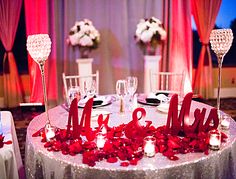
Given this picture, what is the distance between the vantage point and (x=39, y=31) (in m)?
4.99

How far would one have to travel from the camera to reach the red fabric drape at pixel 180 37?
5.22 m

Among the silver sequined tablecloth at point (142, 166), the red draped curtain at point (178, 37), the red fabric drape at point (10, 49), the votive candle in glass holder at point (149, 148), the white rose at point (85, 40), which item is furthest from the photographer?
the red draped curtain at point (178, 37)

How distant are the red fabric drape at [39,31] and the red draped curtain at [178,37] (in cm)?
179

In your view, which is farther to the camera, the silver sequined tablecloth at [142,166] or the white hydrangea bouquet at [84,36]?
the white hydrangea bouquet at [84,36]

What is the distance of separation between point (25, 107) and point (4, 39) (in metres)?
1.07

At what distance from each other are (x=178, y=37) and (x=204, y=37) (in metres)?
0.45

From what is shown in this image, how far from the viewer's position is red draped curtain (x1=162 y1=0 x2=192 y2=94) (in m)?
5.22

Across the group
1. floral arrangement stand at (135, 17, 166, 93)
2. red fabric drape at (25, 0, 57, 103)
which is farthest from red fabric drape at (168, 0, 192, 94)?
red fabric drape at (25, 0, 57, 103)

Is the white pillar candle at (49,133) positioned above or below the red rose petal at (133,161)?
above

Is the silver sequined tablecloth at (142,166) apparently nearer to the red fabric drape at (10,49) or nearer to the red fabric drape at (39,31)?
the red fabric drape at (39,31)

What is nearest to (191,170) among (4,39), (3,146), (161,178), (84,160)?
(161,178)

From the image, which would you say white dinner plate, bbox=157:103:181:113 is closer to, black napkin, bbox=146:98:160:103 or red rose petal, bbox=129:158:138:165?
black napkin, bbox=146:98:160:103

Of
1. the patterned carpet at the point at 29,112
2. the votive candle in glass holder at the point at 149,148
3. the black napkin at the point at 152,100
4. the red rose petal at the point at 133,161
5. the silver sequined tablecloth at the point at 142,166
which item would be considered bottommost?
the patterned carpet at the point at 29,112

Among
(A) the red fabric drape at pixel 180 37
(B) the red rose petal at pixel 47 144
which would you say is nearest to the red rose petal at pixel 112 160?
(B) the red rose petal at pixel 47 144
